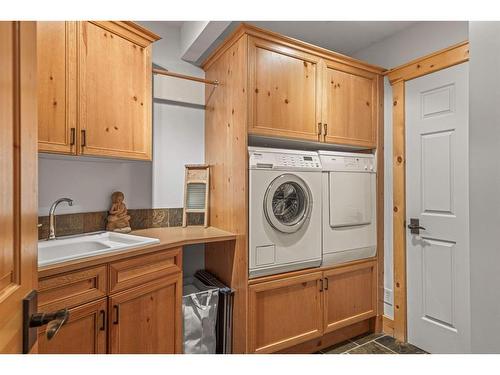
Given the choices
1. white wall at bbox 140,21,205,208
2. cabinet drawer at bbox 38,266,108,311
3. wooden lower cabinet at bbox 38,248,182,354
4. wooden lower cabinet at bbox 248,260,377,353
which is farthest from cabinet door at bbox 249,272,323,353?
white wall at bbox 140,21,205,208

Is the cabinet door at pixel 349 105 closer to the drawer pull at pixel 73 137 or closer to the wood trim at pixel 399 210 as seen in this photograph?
the wood trim at pixel 399 210

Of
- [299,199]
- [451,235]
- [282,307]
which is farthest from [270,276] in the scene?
[451,235]

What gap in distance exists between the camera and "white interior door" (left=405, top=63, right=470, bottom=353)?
205 cm

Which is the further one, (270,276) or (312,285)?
(312,285)

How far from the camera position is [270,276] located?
199 centimetres

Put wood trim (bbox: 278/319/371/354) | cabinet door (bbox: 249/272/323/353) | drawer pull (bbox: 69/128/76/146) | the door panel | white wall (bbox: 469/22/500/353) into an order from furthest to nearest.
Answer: wood trim (bbox: 278/319/371/354), cabinet door (bbox: 249/272/323/353), drawer pull (bbox: 69/128/76/146), white wall (bbox: 469/22/500/353), the door panel

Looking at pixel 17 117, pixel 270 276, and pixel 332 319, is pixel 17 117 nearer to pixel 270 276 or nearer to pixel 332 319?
pixel 270 276

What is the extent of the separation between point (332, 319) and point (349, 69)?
2049mm

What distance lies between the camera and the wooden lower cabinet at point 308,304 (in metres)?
1.95

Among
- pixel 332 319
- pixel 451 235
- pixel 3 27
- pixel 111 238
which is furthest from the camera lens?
pixel 332 319

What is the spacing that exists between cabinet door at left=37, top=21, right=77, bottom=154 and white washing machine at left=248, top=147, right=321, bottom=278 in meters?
1.06

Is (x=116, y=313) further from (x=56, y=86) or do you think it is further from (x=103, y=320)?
(x=56, y=86)

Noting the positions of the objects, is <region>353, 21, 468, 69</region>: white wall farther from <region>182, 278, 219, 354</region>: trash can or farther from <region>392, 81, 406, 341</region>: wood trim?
<region>182, 278, 219, 354</region>: trash can

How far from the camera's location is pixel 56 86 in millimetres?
1499
